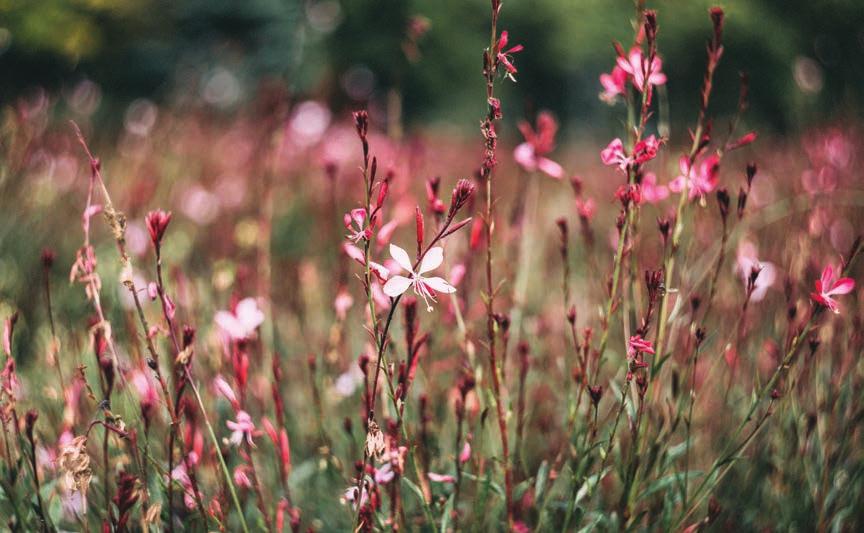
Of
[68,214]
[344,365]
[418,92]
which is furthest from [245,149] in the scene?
[418,92]

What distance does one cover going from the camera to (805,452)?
1.34 metres

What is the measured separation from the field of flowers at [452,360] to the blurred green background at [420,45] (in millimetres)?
6820

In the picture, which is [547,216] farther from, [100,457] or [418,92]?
[418,92]

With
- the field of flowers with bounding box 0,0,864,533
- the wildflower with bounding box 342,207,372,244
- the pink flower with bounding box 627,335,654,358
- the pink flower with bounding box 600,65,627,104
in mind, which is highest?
the pink flower with bounding box 600,65,627,104

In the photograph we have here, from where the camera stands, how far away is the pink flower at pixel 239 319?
42.0 inches

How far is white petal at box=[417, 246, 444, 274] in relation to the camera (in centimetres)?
80

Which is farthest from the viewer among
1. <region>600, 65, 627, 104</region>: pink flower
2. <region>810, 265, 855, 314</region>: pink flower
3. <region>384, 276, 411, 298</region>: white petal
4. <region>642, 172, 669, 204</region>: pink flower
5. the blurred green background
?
the blurred green background

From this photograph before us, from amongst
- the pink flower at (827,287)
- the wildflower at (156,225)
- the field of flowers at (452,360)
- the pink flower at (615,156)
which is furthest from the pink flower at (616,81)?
the wildflower at (156,225)

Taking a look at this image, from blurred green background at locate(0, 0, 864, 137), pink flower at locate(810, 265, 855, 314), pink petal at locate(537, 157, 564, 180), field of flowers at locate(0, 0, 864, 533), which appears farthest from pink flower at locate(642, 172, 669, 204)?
blurred green background at locate(0, 0, 864, 137)

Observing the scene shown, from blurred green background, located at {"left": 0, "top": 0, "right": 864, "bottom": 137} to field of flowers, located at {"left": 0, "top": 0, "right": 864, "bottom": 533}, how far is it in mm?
6820

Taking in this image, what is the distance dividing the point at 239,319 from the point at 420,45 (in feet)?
28.0

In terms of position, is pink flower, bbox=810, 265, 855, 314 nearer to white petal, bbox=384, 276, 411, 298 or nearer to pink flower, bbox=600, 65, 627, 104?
pink flower, bbox=600, 65, 627, 104

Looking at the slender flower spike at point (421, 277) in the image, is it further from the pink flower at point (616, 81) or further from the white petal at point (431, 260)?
the pink flower at point (616, 81)

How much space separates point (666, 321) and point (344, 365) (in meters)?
0.93
